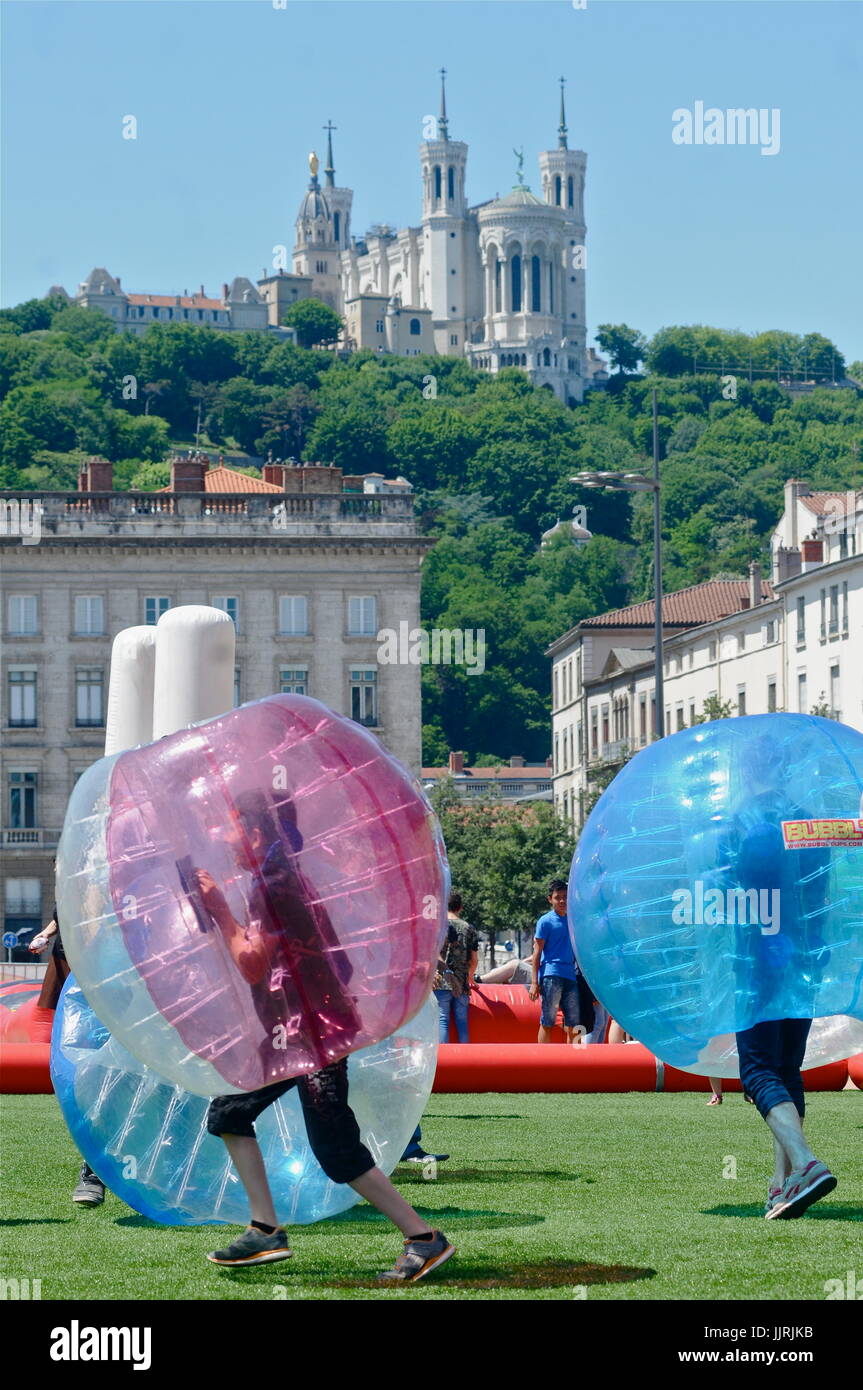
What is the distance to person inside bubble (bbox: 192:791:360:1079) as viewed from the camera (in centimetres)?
902

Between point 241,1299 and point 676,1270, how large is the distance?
5.86ft

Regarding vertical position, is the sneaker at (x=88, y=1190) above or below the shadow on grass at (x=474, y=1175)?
above

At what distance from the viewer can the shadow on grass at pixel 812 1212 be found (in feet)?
35.2

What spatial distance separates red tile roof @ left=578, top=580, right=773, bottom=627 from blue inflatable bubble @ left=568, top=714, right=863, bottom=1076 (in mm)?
75303

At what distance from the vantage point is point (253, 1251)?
9.17m

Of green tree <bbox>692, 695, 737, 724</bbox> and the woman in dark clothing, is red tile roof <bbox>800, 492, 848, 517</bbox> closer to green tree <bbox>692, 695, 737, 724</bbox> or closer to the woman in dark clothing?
green tree <bbox>692, 695, 737, 724</bbox>

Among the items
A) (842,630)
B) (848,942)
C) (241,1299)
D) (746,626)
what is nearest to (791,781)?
(848,942)

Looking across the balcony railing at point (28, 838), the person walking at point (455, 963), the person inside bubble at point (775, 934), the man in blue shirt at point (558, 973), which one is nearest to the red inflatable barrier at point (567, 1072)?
the person walking at point (455, 963)

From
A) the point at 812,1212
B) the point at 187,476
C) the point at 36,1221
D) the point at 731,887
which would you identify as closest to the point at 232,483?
the point at 187,476

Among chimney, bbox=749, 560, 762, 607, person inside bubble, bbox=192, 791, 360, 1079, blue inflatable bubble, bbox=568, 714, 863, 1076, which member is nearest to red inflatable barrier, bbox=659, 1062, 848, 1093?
blue inflatable bubble, bbox=568, 714, 863, 1076

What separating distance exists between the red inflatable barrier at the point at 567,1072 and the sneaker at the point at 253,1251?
933 centimetres

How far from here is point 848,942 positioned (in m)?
11.4

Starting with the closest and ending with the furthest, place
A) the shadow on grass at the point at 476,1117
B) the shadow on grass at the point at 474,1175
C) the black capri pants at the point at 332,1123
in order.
A: the black capri pants at the point at 332,1123, the shadow on grass at the point at 474,1175, the shadow on grass at the point at 476,1117

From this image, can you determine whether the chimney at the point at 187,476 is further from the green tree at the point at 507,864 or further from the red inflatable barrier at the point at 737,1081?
the red inflatable barrier at the point at 737,1081
